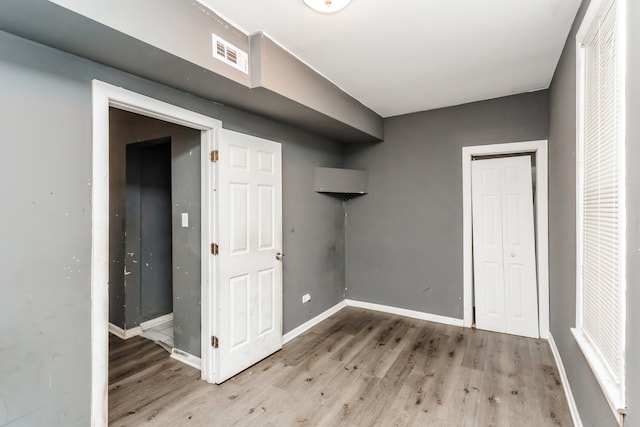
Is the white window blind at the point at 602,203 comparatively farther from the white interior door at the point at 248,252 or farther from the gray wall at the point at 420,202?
the white interior door at the point at 248,252

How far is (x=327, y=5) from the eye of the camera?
1713 mm

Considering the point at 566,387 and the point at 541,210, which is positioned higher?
the point at 541,210

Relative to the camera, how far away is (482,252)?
3.52m

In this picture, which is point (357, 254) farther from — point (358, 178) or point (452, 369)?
point (452, 369)

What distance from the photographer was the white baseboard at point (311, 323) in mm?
3262

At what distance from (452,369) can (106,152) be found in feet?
10.0

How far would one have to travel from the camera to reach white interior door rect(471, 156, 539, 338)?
3.29 m

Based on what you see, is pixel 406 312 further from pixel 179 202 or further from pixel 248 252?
pixel 179 202

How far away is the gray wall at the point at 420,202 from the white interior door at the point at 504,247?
22 cm


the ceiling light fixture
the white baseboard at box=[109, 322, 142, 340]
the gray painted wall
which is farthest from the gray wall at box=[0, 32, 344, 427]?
the white baseboard at box=[109, 322, 142, 340]

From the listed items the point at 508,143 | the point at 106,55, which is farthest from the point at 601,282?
the point at 106,55

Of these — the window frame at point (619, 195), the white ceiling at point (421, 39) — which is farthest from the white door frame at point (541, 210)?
the window frame at point (619, 195)

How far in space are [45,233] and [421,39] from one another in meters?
2.58

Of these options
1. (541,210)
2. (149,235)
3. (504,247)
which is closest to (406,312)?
(504,247)
